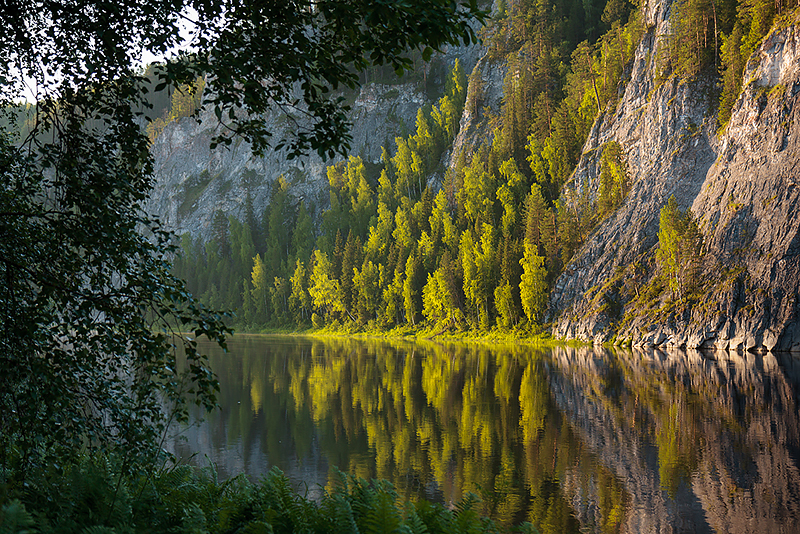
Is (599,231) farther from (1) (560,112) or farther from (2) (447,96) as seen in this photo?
(2) (447,96)

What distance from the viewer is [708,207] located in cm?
5475

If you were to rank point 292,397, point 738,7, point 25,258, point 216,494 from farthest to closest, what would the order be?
1. point 738,7
2. point 292,397
3. point 216,494
4. point 25,258

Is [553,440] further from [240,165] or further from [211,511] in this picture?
[240,165]

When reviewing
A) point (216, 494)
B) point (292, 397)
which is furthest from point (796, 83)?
point (216, 494)

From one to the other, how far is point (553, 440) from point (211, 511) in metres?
11.8

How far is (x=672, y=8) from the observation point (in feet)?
227

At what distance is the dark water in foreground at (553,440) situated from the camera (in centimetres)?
1118

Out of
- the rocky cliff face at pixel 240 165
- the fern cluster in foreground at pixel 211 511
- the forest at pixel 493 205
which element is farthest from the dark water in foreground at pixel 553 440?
the rocky cliff face at pixel 240 165

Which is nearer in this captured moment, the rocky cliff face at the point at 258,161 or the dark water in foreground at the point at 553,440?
the dark water in foreground at the point at 553,440

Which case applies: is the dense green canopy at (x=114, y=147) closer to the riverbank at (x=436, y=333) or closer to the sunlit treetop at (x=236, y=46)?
the sunlit treetop at (x=236, y=46)

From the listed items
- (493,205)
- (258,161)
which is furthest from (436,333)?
(258,161)

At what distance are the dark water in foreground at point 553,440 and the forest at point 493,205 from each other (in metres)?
30.4

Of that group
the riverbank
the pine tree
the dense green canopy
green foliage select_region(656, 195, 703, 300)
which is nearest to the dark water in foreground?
the dense green canopy

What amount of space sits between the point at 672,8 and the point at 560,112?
19.7m
